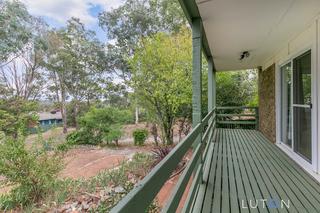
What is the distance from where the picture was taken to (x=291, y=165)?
134 inches

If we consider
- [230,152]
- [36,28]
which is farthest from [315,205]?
[36,28]

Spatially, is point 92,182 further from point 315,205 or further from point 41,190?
point 315,205

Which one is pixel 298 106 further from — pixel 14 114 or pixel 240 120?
pixel 14 114

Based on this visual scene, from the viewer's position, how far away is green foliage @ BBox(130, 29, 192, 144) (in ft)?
25.7

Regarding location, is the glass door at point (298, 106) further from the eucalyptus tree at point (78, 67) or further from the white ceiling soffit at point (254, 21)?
the eucalyptus tree at point (78, 67)

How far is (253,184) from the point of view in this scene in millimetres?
2682

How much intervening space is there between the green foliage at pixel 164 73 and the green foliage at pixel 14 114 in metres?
4.56

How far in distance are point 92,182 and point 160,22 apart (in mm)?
11796

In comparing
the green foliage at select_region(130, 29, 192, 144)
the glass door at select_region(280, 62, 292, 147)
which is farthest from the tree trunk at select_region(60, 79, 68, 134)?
the glass door at select_region(280, 62, 292, 147)

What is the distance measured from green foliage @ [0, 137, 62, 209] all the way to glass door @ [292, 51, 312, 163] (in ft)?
16.3

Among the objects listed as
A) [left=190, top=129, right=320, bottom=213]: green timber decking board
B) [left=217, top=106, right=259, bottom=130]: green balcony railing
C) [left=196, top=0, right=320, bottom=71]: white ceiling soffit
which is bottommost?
[left=190, top=129, right=320, bottom=213]: green timber decking board

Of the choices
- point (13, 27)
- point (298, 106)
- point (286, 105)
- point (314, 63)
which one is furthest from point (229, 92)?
point (13, 27)

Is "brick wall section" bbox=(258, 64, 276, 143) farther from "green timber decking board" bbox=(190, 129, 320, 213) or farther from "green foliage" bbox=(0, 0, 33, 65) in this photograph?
"green foliage" bbox=(0, 0, 33, 65)

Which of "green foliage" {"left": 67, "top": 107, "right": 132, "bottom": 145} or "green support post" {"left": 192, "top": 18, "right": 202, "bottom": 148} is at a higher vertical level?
"green support post" {"left": 192, "top": 18, "right": 202, "bottom": 148}
